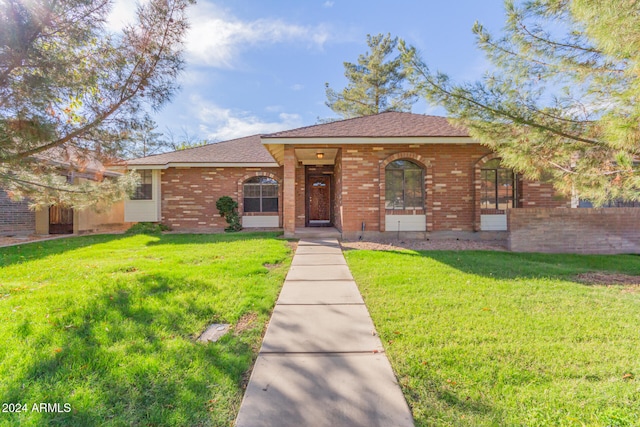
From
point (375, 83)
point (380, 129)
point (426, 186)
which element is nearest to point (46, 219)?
point (380, 129)

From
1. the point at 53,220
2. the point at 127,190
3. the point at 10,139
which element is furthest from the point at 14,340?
the point at 53,220

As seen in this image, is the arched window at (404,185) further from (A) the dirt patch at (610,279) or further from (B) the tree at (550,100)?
(A) the dirt patch at (610,279)

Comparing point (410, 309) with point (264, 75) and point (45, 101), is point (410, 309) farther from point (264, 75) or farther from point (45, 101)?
point (264, 75)

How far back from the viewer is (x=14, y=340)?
269 centimetres

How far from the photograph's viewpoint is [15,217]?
1200 centimetres

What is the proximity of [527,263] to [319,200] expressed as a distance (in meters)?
9.58

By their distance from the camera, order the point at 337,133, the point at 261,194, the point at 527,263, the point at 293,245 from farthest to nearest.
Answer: the point at 261,194 → the point at 337,133 → the point at 293,245 → the point at 527,263

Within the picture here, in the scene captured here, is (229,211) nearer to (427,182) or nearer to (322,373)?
(427,182)

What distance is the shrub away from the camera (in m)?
12.2

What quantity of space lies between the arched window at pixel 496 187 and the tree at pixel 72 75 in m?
9.65

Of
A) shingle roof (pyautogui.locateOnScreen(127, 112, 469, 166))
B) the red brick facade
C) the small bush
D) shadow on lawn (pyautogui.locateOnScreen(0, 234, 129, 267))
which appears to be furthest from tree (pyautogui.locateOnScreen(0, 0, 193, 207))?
the small bush

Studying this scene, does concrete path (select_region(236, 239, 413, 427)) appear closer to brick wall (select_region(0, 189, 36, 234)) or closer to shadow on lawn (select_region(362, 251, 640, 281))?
shadow on lawn (select_region(362, 251, 640, 281))

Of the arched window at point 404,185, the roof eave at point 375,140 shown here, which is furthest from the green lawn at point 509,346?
the roof eave at point 375,140

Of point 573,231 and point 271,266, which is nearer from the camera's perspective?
point 271,266
